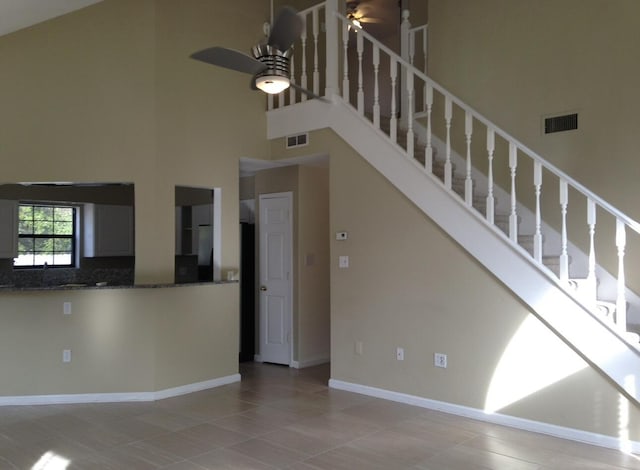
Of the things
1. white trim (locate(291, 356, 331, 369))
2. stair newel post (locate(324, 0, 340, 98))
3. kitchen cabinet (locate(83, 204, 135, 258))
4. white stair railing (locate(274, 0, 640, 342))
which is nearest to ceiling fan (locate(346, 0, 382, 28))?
white stair railing (locate(274, 0, 640, 342))

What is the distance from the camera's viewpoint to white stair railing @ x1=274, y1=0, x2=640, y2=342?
3.83 m

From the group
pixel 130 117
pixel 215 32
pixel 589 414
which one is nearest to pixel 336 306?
pixel 589 414

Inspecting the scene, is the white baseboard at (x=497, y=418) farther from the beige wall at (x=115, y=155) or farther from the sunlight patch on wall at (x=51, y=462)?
the sunlight patch on wall at (x=51, y=462)

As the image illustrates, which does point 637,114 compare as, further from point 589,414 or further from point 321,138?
point 321,138

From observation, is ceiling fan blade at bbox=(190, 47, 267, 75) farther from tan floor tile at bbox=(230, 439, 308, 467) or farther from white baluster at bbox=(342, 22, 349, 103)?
tan floor tile at bbox=(230, 439, 308, 467)

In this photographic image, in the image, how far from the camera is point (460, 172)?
5668 mm

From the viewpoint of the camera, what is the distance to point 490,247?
4227mm

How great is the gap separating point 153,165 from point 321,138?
1.76 m

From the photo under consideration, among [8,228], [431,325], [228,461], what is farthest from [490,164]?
[8,228]

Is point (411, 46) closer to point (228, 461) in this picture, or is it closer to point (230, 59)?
point (230, 59)

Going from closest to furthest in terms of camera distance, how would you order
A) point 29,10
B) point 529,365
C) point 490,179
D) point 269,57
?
point 269,57
point 529,365
point 490,179
point 29,10

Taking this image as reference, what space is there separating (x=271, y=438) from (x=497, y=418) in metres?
1.87

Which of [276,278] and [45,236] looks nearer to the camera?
[45,236]

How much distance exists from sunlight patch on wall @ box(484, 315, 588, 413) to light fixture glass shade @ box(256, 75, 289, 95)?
2608mm
